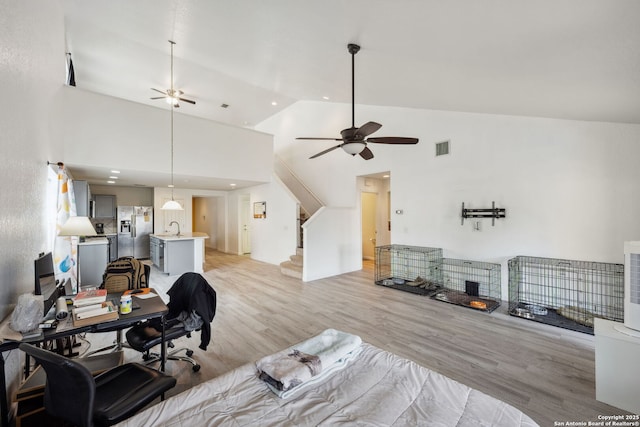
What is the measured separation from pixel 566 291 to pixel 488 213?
156 cm

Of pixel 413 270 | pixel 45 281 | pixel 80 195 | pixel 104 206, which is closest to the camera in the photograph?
pixel 45 281

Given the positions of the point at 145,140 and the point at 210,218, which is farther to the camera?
Answer: the point at 210,218

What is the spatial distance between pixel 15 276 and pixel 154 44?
13.4 feet

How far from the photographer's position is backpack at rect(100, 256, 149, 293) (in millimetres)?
3027

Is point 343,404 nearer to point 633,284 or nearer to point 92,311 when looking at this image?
point 92,311

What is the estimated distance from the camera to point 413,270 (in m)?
5.80

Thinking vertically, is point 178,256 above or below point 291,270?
above

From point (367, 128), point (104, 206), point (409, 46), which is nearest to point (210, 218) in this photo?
point (104, 206)

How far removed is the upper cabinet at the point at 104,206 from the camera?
8008mm

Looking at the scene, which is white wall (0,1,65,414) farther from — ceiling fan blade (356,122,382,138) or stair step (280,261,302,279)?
stair step (280,261,302,279)

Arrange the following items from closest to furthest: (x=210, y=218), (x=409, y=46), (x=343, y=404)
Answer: (x=343, y=404), (x=409, y=46), (x=210, y=218)

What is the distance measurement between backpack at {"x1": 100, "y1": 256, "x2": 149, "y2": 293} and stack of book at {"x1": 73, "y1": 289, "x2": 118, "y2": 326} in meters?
0.83

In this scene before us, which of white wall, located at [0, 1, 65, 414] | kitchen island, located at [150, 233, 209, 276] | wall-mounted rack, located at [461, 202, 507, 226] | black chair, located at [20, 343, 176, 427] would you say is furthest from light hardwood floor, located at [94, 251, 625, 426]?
kitchen island, located at [150, 233, 209, 276]

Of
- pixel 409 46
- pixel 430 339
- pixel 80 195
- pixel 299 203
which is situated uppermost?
pixel 409 46
